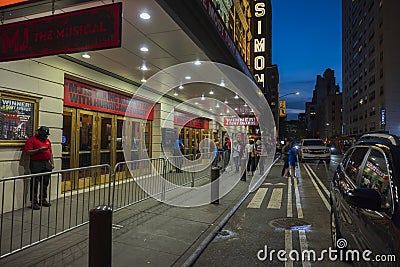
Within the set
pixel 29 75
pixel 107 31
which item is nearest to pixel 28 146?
pixel 29 75

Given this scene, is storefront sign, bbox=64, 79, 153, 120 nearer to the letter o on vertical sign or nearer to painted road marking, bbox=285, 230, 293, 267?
painted road marking, bbox=285, 230, 293, 267

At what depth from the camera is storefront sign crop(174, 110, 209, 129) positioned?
1706 cm

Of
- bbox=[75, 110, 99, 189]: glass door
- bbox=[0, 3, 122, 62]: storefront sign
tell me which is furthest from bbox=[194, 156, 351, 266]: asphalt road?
bbox=[75, 110, 99, 189]: glass door

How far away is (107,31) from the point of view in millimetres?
4367

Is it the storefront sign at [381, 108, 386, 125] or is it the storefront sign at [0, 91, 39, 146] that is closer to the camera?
the storefront sign at [0, 91, 39, 146]

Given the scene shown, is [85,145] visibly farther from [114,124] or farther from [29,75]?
[29,75]

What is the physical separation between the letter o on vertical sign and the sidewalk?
28108 mm

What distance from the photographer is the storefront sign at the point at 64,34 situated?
4.37 meters

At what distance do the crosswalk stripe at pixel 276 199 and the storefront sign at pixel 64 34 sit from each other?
6.07 m

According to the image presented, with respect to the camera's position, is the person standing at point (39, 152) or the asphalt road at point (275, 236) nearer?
the asphalt road at point (275, 236)

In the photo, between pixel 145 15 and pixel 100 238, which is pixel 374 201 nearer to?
pixel 100 238

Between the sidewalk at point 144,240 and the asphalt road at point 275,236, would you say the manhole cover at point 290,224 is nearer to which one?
the asphalt road at point 275,236

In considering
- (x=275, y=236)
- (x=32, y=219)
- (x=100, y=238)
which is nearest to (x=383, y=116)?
(x=275, y=236)

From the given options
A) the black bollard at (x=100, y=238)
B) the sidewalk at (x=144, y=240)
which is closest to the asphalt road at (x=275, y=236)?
the sidewalk at (x=144, y=240)
